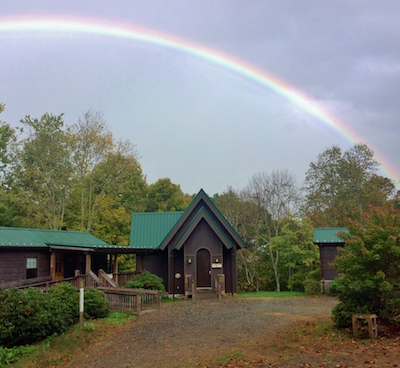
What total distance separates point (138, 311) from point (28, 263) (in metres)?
7.08

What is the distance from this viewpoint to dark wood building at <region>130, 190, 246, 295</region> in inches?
863

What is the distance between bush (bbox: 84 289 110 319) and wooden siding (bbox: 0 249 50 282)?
5278 millimetres

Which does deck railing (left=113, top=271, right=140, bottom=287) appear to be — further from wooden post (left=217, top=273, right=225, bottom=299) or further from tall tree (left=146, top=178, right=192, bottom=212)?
tall tree (left=146, top=178, right=192, bottom=212)

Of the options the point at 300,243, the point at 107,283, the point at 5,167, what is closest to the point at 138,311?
the point at 107,283

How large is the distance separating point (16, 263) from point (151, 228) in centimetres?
903

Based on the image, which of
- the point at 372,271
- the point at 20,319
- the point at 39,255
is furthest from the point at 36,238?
the point at 372,271

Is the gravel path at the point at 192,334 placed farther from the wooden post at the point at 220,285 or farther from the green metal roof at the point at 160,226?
the green metal roof at the point at 160,226

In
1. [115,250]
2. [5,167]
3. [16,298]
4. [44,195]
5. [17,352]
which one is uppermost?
[5,167]

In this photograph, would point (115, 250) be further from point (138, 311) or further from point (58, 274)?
point (138, 311)

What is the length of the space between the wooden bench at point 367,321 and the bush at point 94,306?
8681 mm

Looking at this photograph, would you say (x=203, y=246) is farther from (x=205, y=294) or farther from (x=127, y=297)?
(x=127, y=297)

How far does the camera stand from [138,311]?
14.9 metres

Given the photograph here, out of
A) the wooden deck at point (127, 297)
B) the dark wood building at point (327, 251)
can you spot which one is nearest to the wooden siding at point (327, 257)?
the dark wood building at point (327, 251)

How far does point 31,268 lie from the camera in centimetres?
1911
